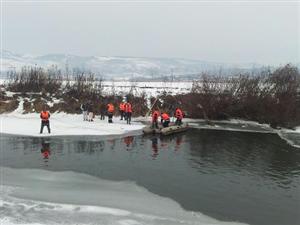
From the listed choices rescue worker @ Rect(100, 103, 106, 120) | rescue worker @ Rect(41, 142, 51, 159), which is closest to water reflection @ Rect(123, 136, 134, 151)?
rescue worker @ Rect(41, 142, 51, 159)

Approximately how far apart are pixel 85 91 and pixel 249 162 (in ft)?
80.3

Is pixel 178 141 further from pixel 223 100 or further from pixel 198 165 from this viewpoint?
pixel 223 100

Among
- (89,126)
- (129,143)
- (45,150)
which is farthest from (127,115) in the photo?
(45,150)

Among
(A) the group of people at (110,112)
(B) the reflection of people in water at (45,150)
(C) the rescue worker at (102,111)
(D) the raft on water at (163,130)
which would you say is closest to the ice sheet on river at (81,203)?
(B) the reflection of people in water at (45,150)

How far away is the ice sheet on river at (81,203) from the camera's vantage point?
1319cm

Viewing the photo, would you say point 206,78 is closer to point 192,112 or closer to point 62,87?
point 192,112

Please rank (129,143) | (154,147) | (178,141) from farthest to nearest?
1. (178,141)
2. (129,143)
3. (154,147)

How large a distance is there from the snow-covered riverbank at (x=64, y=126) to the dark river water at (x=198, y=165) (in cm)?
172

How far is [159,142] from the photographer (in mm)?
26406

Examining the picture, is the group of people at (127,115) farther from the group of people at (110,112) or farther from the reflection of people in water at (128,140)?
the reflection of people in water at (128,140)

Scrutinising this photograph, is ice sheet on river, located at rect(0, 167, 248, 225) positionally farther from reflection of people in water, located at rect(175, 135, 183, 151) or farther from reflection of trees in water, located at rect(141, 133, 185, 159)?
reflection of people in water, located at rect(175, 135, 183, 151)

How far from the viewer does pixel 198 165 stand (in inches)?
805

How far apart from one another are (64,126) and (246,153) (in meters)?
13.5

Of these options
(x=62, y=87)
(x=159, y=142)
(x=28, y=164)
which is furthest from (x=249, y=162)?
(x=62, y=87)
